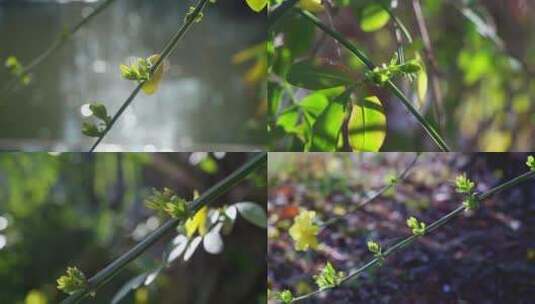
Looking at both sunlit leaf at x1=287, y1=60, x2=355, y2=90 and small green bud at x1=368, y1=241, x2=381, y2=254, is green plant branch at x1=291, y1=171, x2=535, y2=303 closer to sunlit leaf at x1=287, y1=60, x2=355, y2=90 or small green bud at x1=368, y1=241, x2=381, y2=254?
small green bud at x1=368, y1=241, x2=381, y2=254

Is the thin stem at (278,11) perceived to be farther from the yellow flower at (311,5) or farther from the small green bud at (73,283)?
the small green bud at (73,283)

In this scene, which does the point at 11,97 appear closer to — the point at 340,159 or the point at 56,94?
the point at 56,94

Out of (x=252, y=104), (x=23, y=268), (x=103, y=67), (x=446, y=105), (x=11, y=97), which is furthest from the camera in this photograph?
Result: (x=23, y=268)

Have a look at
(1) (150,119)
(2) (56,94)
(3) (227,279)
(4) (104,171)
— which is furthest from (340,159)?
(4) (104,171)

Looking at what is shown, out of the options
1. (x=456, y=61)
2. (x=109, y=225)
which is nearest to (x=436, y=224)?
(x=456, y=61)

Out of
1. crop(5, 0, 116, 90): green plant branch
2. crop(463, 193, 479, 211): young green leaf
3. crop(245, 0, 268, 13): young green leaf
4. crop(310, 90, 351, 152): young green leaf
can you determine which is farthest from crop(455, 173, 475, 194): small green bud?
crop(5, 0, 116, 90): green plant branch

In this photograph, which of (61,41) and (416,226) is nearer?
(416,226)

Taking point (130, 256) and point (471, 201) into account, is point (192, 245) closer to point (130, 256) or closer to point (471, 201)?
point (130, 256)
